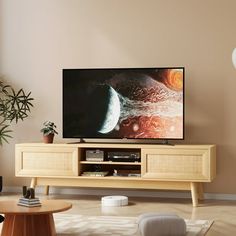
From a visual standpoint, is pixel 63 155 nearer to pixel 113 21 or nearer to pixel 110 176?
pixel 110 176

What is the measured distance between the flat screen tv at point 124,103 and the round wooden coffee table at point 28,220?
246 centimetres

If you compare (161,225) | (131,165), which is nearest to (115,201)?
(131,165)

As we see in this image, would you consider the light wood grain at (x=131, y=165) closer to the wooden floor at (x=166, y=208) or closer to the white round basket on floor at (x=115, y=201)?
the wooden floor at (x=166, y=208)

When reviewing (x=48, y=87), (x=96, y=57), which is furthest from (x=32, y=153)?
(x=96, y=57)

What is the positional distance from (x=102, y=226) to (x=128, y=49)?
8.87ft

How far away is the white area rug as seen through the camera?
5102 millimetres

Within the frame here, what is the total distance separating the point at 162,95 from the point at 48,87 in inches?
61.1

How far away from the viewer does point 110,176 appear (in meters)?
7.01

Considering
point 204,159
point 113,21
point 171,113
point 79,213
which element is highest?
point 113,21

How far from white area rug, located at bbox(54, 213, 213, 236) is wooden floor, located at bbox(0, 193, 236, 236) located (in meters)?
0.20

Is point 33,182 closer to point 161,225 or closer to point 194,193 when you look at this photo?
point 194,193

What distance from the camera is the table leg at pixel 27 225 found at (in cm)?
461

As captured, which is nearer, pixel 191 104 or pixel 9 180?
pixel 191 104

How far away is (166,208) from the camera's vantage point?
21.4ft
